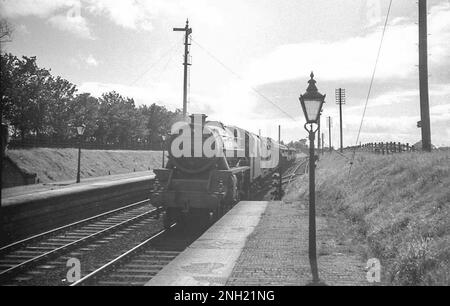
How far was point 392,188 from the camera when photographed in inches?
475

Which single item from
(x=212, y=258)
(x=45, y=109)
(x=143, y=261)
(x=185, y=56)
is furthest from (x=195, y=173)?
(x=45, y=109)

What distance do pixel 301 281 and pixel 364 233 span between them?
394 centimetres

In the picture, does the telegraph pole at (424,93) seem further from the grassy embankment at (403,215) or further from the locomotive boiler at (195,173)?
the locomotive boiler at (195,173)

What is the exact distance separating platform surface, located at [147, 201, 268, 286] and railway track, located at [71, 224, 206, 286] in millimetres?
598

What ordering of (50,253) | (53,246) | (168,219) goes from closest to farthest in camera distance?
(50,253) → (53,246) → (168,219)

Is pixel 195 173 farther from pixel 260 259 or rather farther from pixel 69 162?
pixel 69 162

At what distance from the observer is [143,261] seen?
8.88 meters

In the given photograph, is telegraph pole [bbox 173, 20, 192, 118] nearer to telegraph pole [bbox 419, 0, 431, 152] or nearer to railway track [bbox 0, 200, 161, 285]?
railway track [bbox 0, 200, 161, 285]

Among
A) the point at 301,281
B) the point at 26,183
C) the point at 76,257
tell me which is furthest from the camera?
the point at 26,183

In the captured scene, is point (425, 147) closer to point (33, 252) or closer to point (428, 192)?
point (428, 192)

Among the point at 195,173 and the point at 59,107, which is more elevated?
the point at 59,107

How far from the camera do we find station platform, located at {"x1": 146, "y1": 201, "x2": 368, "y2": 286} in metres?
6.78

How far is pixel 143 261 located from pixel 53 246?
3169 mm

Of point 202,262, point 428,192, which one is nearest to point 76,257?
point 202,262
